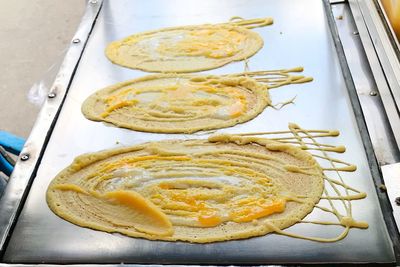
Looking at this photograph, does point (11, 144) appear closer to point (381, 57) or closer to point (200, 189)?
point (200, 189)

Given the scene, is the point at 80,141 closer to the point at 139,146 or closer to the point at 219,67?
the point at 139,146

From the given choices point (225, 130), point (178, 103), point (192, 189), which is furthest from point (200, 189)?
point (178, 103)

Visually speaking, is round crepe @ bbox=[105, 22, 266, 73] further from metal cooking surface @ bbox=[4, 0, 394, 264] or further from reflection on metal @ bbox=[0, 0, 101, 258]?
reflection on metal @ bbox=[0, 0, 101, 258]

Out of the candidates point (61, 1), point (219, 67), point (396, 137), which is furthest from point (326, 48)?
point (61, 1)

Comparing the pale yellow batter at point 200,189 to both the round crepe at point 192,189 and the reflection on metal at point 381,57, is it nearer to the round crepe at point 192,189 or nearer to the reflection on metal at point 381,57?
the round crepe at point 192,189

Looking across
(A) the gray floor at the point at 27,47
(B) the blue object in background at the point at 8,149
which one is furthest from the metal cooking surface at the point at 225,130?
(A) the gray floor at the point at 27,47
